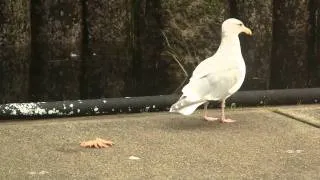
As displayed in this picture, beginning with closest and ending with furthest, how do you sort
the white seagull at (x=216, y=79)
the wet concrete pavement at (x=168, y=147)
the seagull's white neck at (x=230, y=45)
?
the wet concrete pavement at (x=168, y=147) < the white seagull at (x=216, y=79) < the seagull's white neck at (x=230, y=45)

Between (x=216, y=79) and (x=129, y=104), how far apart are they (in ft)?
2.58

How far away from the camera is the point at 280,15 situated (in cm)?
536

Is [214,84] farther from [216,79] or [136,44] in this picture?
[136,44]

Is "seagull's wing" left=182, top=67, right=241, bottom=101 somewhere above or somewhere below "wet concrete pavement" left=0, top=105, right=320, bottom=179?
above

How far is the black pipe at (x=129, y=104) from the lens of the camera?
485 centimetres

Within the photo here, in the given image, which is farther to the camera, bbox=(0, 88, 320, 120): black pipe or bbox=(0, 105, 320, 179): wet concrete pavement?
bbox=(0, 88, 320, 120): black pipe

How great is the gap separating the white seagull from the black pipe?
54 centimetres

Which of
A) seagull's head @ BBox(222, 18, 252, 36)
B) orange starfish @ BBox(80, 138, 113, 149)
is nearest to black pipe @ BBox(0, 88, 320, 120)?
seagull's head @ BBox(222, 18, 252, 36)

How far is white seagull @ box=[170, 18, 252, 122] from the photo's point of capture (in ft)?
14.6

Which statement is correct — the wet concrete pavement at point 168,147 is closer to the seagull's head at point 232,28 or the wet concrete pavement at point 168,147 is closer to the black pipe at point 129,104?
the black pipe at point 129,104

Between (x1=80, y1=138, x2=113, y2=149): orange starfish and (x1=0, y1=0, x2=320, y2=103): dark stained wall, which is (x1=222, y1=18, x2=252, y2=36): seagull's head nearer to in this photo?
(x1=0, y1=0, x2=320, y2=103): dark stained wall

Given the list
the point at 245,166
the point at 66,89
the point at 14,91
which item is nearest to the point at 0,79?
the point at 14,91

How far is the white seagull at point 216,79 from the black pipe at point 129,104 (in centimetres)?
54

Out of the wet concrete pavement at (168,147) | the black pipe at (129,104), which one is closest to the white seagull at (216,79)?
the wet concrete pavement at (168,147)
